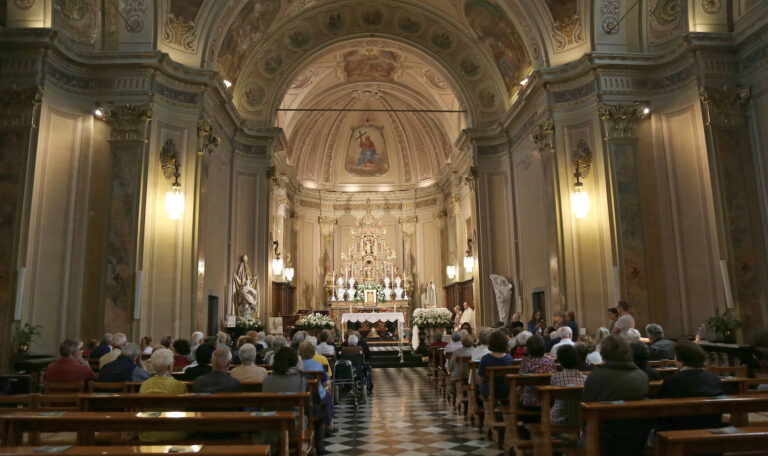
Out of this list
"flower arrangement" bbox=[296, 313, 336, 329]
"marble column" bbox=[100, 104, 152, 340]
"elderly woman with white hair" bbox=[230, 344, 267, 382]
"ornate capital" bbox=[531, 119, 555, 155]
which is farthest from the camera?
"flower arrangement" bbox=[296, 313, 336, 329]

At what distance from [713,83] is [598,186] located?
2921 mm

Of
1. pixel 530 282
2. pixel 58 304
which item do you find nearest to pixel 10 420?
pixel 58 304

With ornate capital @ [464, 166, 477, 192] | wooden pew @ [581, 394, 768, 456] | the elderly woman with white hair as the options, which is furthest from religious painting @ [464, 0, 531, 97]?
wooden pew @ [581, 394, 768, 456]

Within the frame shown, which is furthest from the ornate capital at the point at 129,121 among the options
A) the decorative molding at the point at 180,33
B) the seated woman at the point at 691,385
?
the seated woman at the point at 691,385

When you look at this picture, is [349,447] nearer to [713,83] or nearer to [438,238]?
[713,83]

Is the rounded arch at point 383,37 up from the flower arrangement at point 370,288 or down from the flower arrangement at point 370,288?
up

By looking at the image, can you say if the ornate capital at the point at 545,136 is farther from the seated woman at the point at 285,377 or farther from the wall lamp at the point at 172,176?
the seated woman at the point at 285,377

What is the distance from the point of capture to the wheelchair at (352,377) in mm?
9344

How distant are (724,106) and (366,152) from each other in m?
17.5

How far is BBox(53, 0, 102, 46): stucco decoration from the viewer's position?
11.0 metres

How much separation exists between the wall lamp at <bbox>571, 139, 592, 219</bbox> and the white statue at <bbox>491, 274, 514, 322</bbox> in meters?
4.32

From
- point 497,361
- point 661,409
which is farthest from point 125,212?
point 661,409

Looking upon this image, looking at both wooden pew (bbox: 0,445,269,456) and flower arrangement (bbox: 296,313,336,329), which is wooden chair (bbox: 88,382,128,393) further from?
flower arrangement (bbox: 296,313,336,329)

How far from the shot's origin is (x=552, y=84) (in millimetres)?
12859
